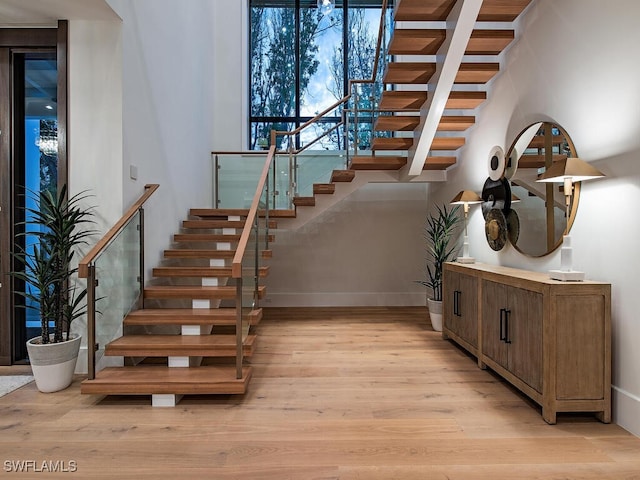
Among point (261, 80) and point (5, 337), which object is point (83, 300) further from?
point (261, 80)

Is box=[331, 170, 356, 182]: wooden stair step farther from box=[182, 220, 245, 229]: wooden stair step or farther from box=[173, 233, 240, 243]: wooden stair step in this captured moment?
box=[173, 233, 240, 243]: wooden stair step

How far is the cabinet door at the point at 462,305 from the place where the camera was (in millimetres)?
3498

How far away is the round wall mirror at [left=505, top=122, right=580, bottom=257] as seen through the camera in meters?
2.92

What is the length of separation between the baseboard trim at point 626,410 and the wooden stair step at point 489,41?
10.1ft

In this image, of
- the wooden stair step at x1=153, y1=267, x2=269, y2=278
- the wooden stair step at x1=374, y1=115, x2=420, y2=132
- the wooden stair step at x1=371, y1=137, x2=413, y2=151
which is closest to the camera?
the wooden stair step at x1=153, y1=267, x2=269, y2=278

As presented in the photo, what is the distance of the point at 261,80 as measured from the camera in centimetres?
737

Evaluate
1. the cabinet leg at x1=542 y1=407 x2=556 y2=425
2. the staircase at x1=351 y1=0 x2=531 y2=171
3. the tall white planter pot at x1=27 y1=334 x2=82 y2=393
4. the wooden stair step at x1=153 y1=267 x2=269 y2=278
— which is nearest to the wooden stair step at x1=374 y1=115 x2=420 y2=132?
the staircase at x1=351 y1=0 x2=531 y2=171

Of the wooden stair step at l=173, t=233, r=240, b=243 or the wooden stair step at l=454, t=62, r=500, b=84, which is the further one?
the wooden stair step at l=173, t=233, r=240, b=243

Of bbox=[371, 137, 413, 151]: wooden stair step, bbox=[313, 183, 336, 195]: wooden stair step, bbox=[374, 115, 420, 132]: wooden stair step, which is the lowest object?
bbox=[313, 183, 336, 195]: wooden stair step

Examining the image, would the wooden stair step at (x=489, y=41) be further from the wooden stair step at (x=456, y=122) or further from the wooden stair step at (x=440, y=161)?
the wooden stair step at (x=440, y=161)

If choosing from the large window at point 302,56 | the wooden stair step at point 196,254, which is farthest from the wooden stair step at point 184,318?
the large window at point 302,56

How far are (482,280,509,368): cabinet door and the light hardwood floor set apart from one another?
23 cm

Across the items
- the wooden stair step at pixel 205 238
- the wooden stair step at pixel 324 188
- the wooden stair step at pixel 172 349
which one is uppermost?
the wooden stair step at pixel 324 188

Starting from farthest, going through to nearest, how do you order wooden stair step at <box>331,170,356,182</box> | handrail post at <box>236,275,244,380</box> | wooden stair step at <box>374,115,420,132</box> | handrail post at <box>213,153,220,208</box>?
handrail post at <box>213,153,220,208</box> → wooden stair step at <box>331,170,356,182</box> → wooden stair step at <box>374,115,420,132</box> → handrail post at <box>236,275,244,380</box>
